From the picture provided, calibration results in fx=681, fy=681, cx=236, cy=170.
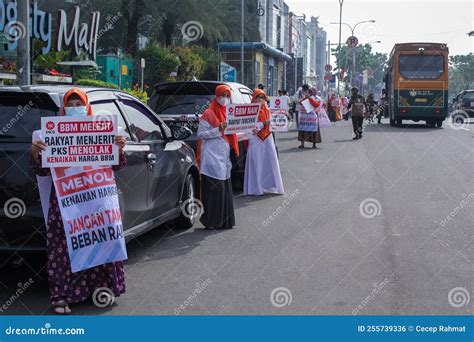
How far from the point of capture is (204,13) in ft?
107

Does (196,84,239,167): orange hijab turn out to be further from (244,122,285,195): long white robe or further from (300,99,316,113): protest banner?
(300,99,316,113): protest banner

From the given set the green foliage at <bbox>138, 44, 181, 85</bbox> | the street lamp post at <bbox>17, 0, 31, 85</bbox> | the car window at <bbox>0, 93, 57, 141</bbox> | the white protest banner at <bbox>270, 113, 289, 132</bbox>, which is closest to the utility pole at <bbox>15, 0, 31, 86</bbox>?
the street lamp post at <bbox>17, 0, 31, 85</bbox>

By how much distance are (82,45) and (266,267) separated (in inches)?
486

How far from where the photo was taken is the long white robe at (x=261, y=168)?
11.1 m

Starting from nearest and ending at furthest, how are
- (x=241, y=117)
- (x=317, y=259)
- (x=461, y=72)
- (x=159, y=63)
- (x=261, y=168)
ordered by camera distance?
(x=317, y=259) → (x=241, y=117) → (x=261, y=168) → (x=159, y=63) → (x=461, y=72)

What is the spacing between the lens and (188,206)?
8.45m

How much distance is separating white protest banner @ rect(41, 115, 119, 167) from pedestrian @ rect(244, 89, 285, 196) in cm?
573

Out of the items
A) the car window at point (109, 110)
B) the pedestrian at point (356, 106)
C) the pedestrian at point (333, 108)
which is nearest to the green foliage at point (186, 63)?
the pedestrian at point (333, 108)

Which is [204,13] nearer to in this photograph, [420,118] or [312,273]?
[420,118]

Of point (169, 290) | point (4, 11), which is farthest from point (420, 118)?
point (169, 290)

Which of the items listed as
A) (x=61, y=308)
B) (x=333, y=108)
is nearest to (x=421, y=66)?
(x=333, y=108)

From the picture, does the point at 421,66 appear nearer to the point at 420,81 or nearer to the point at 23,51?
the point at 420,81

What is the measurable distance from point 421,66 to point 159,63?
465 inches

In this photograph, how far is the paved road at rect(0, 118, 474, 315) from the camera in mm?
5426
